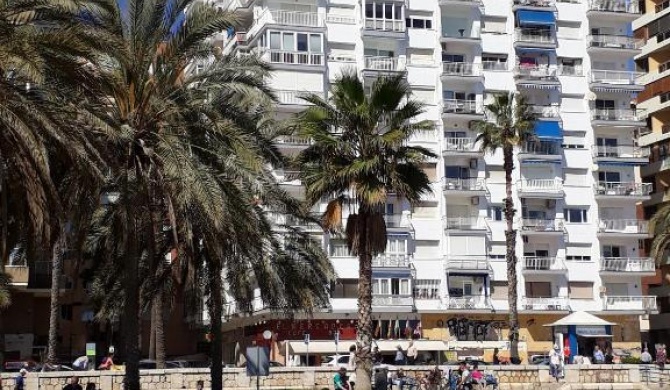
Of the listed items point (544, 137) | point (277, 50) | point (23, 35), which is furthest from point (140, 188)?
point (544, 137)

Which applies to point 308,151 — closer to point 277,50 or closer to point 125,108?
point 125,108

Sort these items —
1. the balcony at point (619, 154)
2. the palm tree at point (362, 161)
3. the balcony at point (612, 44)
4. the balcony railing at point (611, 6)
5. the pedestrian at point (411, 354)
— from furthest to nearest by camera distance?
the balcony railing at point (611, 6) → the balcony at point (612, 44) → the balcony at point (619, 154) → the pedestrian at point (411, 354) → the palm tree at point (362, 161)

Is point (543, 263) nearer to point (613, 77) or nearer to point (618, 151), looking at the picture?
point (618, 151)

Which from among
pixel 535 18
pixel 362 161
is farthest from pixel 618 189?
pixel 362 161

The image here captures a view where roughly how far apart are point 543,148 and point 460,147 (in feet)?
21.1

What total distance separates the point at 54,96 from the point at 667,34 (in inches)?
2583

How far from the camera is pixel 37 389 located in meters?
36.1

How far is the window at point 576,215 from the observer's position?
2758 inches

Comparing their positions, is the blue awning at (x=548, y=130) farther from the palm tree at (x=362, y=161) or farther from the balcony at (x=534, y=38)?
the palm tree at (x=362, y=161)

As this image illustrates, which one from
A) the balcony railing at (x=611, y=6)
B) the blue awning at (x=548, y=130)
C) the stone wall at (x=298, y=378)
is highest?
the balcony railing at (x=611, y=6)

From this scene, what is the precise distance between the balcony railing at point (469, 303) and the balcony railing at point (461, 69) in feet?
49.6

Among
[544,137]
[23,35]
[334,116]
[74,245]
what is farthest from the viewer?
[544,137]

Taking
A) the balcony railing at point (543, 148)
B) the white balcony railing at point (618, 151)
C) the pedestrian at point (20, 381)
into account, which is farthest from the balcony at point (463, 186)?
the pedestrian at point (20, 381)

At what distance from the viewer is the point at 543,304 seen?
67062 millimetres
